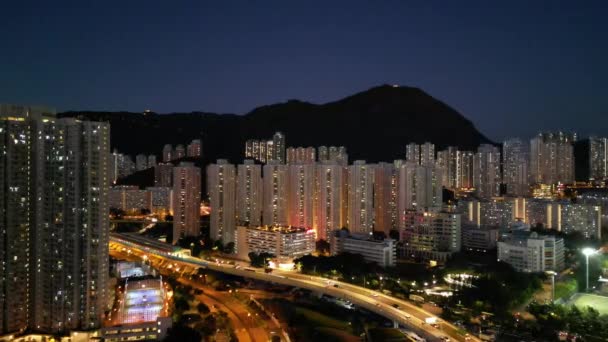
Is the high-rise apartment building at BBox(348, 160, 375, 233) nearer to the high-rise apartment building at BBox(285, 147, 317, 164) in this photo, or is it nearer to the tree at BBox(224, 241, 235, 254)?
the tree at BBox(224, 241, 235, 254)

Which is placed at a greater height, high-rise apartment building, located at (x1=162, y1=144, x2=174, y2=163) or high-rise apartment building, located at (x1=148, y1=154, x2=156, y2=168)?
high-rise apartment building, located at (x1=162, y1=144, x2=174, y2=163)

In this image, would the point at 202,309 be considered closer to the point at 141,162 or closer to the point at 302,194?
the point at 302,194

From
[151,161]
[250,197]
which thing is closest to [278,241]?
[250,197]

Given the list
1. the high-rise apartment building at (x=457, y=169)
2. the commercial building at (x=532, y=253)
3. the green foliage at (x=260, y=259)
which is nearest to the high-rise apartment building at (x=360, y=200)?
the green foliage at (x=260, y=259)

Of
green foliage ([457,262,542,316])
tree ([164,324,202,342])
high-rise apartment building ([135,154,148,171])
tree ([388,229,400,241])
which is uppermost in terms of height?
high-rise apartment building ([135,154,148,171])

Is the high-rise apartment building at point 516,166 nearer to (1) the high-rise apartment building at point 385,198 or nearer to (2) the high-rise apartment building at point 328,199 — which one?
(1) the high-rise apartment building at point 385,198

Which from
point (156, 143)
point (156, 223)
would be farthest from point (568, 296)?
point (156, 143)

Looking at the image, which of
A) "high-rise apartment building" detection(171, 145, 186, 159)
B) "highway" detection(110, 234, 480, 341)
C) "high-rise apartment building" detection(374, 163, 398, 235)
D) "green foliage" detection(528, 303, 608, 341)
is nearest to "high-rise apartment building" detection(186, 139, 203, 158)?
"high-rise apartment building" detection(171, 145, 186, 159)

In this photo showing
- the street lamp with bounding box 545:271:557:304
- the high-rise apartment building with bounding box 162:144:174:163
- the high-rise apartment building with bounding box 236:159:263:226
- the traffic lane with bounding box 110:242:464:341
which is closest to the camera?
the traffic lane with bounding box 110:242:464:341

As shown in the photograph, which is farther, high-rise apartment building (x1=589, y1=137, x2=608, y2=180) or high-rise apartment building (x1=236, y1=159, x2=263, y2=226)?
high-rise apartment building (x1=589, y1=137, x2=608, y2=180)
